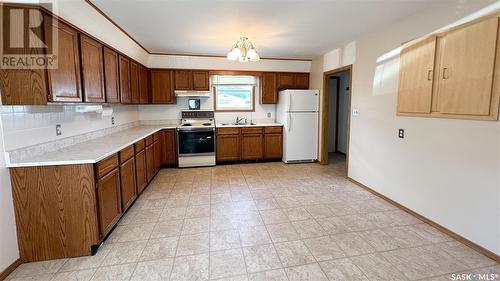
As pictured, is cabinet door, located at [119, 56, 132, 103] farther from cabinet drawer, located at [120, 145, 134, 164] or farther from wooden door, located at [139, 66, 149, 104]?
cabinet drawer, located at [120, 145, 134, 164]

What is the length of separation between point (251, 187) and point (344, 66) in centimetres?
272

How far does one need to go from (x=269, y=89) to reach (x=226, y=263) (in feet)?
13.9

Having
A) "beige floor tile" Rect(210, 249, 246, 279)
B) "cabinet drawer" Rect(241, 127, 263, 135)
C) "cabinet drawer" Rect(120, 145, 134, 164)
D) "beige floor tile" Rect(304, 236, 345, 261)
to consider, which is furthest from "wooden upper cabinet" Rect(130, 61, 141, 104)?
"beige floor tile" Rect(304, 236, 345, 261)

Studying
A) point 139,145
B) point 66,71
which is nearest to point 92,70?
point 66,71

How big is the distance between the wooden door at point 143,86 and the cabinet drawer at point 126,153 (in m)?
1.72

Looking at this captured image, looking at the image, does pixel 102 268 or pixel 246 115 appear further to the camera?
pixel 246 115

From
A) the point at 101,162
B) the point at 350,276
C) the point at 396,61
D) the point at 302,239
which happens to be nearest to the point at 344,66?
the point at 396,61

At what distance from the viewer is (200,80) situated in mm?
5133

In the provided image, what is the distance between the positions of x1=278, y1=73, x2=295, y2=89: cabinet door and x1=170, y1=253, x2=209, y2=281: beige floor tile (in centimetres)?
432

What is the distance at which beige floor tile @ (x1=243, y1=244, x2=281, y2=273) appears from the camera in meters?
1.94

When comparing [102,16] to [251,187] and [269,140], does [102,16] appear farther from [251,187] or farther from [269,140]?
[269,140]

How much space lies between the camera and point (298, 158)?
17.4 ft

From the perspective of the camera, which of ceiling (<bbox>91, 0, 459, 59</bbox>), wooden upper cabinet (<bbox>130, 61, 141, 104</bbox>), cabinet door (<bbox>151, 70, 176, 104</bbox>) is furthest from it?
cabinet door (<bbox>151, 70, 176, 104</bbox>)

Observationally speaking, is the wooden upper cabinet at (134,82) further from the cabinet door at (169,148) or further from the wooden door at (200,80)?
the wooden door at (200,80)
